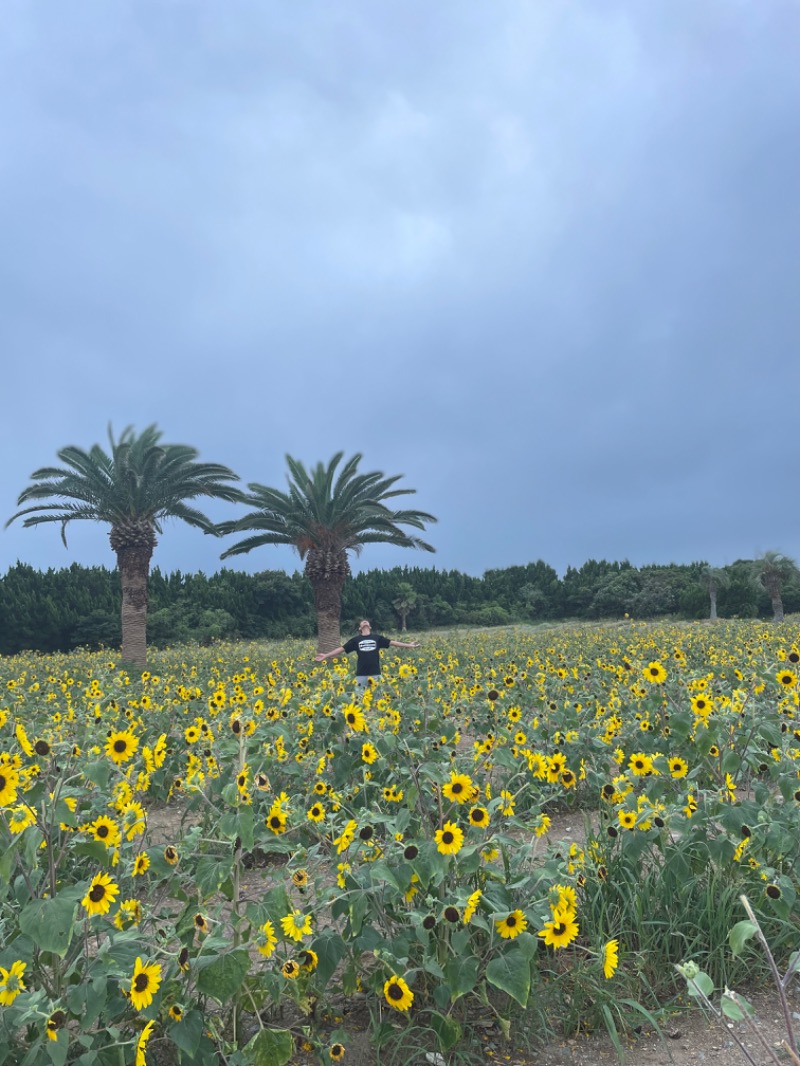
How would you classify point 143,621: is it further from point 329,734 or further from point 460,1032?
point 460,1032

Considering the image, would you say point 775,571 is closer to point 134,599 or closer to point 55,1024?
point 134,599

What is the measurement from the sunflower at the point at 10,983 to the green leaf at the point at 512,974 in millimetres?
1491

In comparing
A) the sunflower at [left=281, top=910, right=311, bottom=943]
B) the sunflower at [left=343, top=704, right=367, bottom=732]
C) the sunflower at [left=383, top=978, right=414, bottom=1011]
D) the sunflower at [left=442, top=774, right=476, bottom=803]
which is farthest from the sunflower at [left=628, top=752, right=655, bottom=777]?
the sunflower at [left=281, top=910, right=311, bottom=943]

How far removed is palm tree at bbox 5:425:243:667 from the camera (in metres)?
19.4

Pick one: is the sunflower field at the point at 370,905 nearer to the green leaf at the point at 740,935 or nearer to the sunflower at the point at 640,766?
the sunflower at the point at 640,766

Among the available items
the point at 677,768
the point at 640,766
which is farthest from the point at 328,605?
the point at 677,768

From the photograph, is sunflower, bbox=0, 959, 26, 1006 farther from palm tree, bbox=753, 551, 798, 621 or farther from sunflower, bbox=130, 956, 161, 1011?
palm tree, bbox=753, 551, 798, 621

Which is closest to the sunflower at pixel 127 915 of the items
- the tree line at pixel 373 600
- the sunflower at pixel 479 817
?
the sunflower at pixel 479 817

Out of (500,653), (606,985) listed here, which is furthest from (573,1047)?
(500,653)

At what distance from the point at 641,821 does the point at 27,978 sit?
2.49m

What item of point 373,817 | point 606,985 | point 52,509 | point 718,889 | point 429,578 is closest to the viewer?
point 373,817

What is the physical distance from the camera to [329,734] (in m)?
5.25

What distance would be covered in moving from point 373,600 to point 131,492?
108ft

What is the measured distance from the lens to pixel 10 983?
228cm
